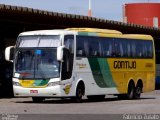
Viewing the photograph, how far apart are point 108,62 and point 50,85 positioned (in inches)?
170

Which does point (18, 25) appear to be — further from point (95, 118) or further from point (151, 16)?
point (151, 16)

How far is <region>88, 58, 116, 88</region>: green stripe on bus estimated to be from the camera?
28.7 meters

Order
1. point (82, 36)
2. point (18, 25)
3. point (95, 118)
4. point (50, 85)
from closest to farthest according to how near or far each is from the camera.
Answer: point (95, 118)
point (50, 85)
point (82, 36)
point (18, 25)

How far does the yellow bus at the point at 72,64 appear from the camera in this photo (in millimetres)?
26386

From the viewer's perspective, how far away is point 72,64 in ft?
88.6

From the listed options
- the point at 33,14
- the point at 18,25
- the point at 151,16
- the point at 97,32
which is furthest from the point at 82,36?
the point at 151,16

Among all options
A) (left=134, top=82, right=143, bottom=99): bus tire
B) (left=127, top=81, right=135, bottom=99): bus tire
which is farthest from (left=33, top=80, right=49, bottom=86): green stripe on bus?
(left=134, top=82, right=143, bottom=99): bus tire

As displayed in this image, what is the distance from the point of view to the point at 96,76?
2889cm

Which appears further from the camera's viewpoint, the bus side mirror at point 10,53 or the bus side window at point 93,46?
the bus side window at point 93,46

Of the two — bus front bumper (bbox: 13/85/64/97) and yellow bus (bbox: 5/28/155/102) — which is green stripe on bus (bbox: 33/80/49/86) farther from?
bus front bumper (bbox: 13/85/64/97)

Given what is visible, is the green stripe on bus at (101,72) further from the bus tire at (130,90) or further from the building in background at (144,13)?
the building in background at (144,13)

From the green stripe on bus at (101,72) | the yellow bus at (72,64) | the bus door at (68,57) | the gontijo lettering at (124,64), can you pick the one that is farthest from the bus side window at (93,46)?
the gontijo lettering at (124,64)

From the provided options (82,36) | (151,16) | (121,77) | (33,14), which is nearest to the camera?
(82,36)

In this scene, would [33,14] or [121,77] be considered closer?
[121,77]
